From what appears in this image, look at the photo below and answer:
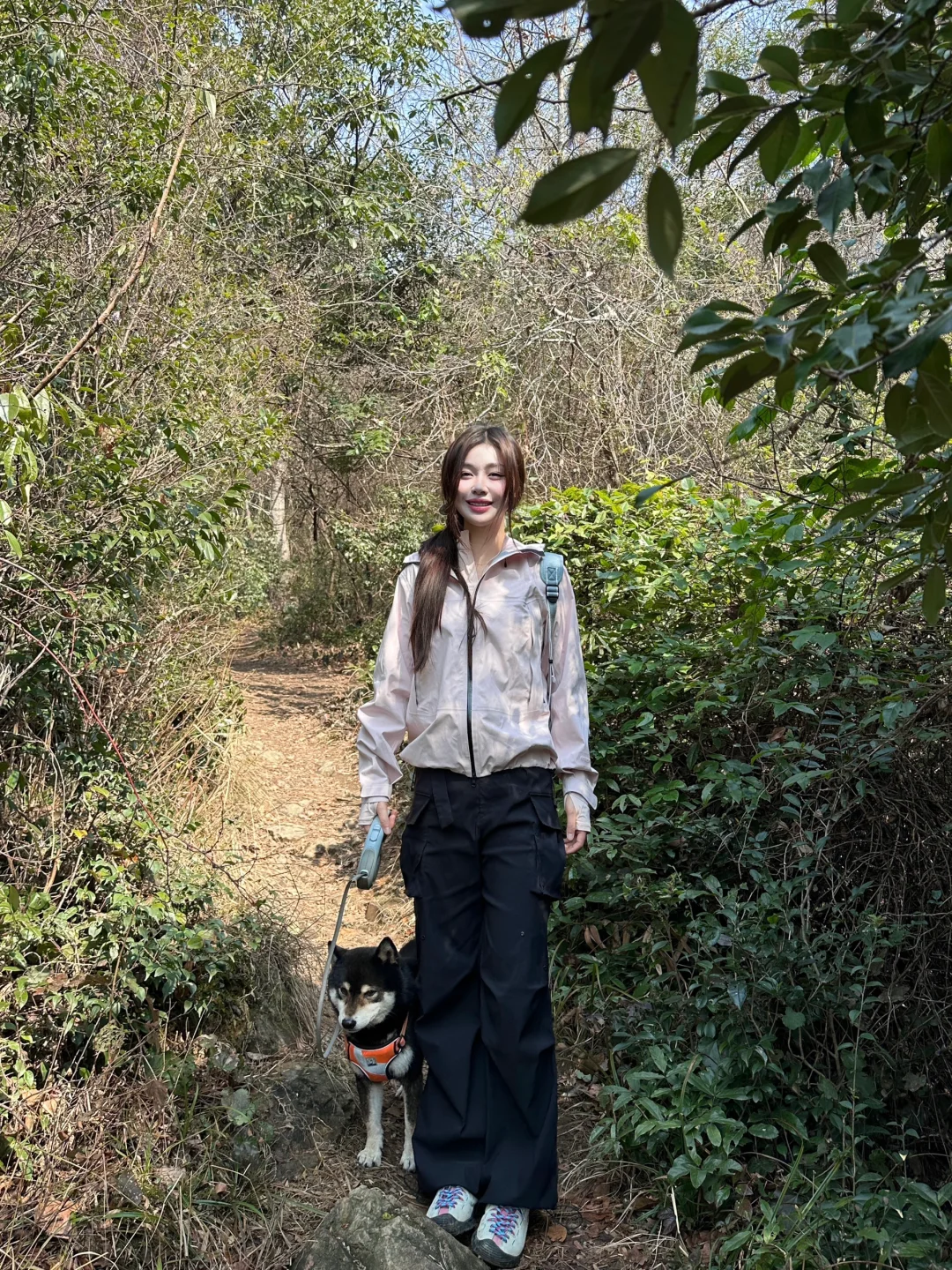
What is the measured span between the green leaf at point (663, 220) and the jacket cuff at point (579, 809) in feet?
7.73

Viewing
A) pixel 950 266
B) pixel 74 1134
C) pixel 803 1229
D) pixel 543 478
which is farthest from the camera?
pixel 543 478

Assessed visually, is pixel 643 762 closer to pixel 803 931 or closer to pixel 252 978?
pixel 803 931

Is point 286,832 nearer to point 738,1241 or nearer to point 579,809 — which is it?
point 579,809

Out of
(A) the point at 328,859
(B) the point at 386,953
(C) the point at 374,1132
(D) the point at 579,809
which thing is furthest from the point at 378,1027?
(A) the point at 328,859

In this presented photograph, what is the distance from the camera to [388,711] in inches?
124

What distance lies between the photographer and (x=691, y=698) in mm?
4531

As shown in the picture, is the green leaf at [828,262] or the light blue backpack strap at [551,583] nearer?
the green leaf at [828,262]

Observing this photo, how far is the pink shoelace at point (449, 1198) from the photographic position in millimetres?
3031

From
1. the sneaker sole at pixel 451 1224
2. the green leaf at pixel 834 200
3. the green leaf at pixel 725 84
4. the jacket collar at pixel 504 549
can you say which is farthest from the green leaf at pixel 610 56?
the sneaker sole at pixel 451 1224

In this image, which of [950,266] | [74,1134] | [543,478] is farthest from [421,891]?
[543,478]

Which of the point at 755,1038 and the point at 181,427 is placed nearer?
the point at 755,1038

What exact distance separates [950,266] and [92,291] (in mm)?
4039

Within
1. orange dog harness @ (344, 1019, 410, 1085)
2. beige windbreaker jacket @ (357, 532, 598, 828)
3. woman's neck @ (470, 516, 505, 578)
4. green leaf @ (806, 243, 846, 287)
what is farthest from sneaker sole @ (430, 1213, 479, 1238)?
green leaf @ (806, 243, 846, 287)

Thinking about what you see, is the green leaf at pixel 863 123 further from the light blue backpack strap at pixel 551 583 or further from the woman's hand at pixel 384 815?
the woman's hand at pixel 384 815
